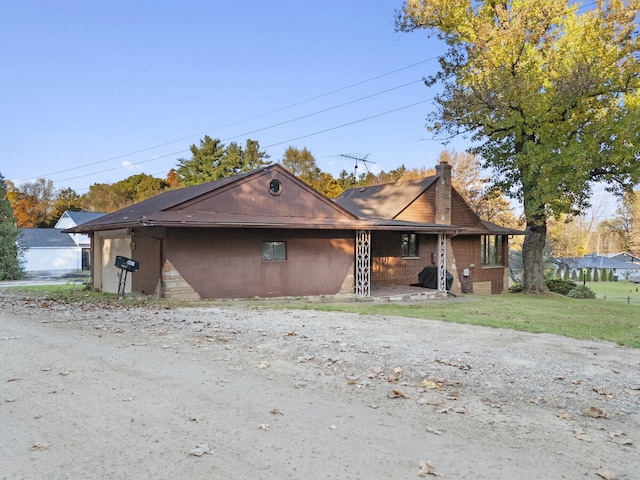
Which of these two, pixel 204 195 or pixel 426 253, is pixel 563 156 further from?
pixel 204 195

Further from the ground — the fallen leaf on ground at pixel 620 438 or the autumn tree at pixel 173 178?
the autumn tree at pixel 173 178

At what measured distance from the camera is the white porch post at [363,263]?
58.1 feet

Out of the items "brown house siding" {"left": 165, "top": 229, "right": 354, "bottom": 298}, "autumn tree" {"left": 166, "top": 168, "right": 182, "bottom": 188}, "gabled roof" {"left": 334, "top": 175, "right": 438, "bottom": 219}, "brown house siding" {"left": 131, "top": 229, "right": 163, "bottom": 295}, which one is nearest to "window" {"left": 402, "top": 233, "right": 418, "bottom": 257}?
"gabled roof" {"left": 334, "top": 175, "right": 438, "bottom": 219}

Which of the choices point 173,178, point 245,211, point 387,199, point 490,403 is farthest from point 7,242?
point 490,403

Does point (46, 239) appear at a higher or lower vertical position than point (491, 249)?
higher

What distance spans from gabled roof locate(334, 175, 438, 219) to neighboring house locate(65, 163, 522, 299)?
77.0 inches

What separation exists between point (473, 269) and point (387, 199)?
5562mm

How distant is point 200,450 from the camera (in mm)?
3752

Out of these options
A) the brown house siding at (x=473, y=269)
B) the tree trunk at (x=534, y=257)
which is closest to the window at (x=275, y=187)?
the brown house siding at (x=473, y=269)

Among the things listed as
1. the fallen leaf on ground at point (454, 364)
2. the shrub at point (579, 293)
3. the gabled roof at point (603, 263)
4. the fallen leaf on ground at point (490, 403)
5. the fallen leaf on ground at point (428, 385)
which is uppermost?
the gabled roof at point (603, 263)

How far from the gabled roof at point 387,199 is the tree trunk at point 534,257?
5653 millimetres

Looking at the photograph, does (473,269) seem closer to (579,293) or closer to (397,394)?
(579,293)

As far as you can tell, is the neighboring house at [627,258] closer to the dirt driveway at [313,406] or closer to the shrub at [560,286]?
the shrub at [560,286]

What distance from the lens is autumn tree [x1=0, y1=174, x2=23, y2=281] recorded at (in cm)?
3044
